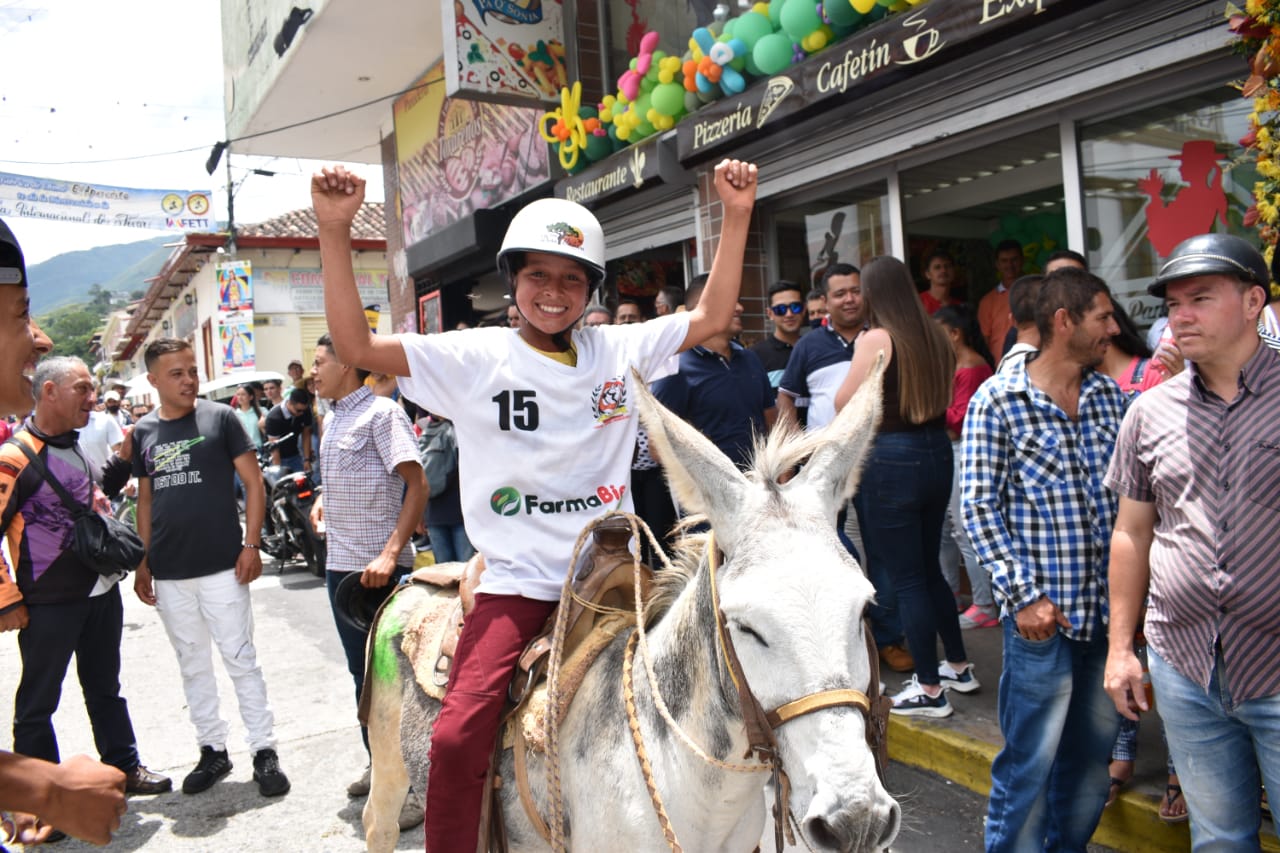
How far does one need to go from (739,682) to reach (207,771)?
432 centimetres

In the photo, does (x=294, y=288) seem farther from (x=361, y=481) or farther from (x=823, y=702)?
(x=823, y=702)

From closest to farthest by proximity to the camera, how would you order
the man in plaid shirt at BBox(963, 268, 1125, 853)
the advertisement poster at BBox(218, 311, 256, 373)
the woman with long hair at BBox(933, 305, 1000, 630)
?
the man in plaid shirt at BBox(963, 268, 1125, 853) < the woman with long hair at BBox(933, 305, 1000, 630) < the advertisement poster at BBox(218, 311, 256, 373)

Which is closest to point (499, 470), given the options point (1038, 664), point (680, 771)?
point (680, 771)

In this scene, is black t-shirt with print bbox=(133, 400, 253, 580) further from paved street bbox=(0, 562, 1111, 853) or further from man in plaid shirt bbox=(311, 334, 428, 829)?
paved street bbox=(0, 562, 1111, 853)

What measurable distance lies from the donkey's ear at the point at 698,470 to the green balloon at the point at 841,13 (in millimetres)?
5098

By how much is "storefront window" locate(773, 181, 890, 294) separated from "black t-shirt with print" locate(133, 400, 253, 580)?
14.9 ft

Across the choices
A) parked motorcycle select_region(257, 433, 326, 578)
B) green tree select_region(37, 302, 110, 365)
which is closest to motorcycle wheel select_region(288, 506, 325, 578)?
parked motorcycle select_region(257, 433, 326, 578)

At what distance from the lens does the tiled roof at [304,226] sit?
27.7m

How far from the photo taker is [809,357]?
204 inches

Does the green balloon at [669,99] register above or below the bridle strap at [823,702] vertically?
above

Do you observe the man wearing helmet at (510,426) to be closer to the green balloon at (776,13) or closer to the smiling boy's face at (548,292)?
the smiling boy's face at (548,292)

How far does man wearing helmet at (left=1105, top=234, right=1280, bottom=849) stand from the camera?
90.4 inches

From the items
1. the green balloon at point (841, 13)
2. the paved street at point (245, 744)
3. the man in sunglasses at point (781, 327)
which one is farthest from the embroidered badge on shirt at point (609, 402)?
the green balloon at point (841, 13)

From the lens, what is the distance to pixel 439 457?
6.58m
